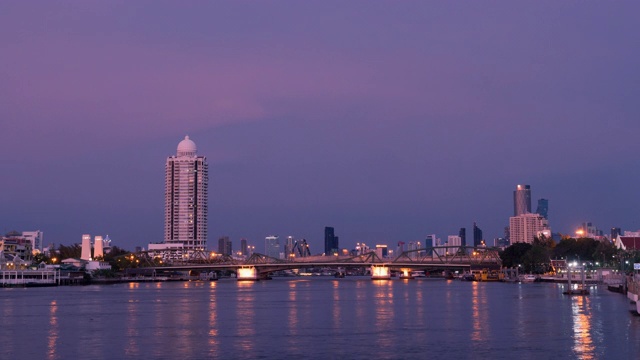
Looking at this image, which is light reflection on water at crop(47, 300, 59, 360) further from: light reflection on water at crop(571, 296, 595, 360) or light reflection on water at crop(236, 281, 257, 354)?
light reflection on water at crop(571, 296, 595, 360)

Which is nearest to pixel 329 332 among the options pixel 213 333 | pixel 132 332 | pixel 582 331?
pixel 213 333

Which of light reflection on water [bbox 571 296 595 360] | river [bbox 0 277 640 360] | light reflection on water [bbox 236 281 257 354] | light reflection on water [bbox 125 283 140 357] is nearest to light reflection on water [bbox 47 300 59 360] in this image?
river [bbox 0 277 640 360]

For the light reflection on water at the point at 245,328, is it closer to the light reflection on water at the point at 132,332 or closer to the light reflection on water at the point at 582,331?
the light reflection on water at the point at 132,332

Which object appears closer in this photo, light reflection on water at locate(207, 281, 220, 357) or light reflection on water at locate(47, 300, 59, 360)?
light reflection on water at locate(47, 300, 59, 360)

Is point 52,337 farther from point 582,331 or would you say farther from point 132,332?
point 582,331

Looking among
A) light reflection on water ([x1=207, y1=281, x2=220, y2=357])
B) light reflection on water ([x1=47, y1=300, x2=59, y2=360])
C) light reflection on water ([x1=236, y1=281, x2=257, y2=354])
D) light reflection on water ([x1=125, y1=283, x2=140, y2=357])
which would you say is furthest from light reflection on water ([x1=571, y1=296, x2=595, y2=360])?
light reflection on water ([x1=47, y1=300, x2=59, y2=360])

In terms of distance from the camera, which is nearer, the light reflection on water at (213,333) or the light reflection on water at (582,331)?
the light reflection on water at (582,331)

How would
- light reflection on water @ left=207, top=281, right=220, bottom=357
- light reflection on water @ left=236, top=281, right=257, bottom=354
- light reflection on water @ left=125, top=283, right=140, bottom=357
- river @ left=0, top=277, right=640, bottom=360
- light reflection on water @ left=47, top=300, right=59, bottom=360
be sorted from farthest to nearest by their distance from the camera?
1. light reflection on water @ left=236, top=281, right=257, bottom=354
2. light reflection on water @ left=207, top=281, right=220, bottom=357
3. light reflection on water @ left=125, top=283, right=140, bottom=357
4. light reflection on water @ left=47, top=300, right=59, bottom=360
5. river @ left=0, top=277, right=640, bottom=360

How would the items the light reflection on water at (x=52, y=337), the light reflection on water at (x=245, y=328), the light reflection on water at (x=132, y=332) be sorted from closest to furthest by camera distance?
the light reflection on water at (x=52, y=337) < the light reflection on water at (x=132, y=332) < the light reflection on water at (x=245, y=328)

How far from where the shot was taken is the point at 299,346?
53.8 metres

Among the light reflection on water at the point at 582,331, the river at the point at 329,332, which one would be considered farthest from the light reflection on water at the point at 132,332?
the light reflection on water at the point at 582,331

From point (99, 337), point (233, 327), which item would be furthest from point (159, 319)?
point (99, 337)

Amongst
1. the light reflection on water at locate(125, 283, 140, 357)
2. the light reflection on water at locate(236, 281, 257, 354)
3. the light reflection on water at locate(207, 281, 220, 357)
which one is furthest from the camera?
the light reflection on water at locate(236, 281, 257, 354)

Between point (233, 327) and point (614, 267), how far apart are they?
137789 millimetres
